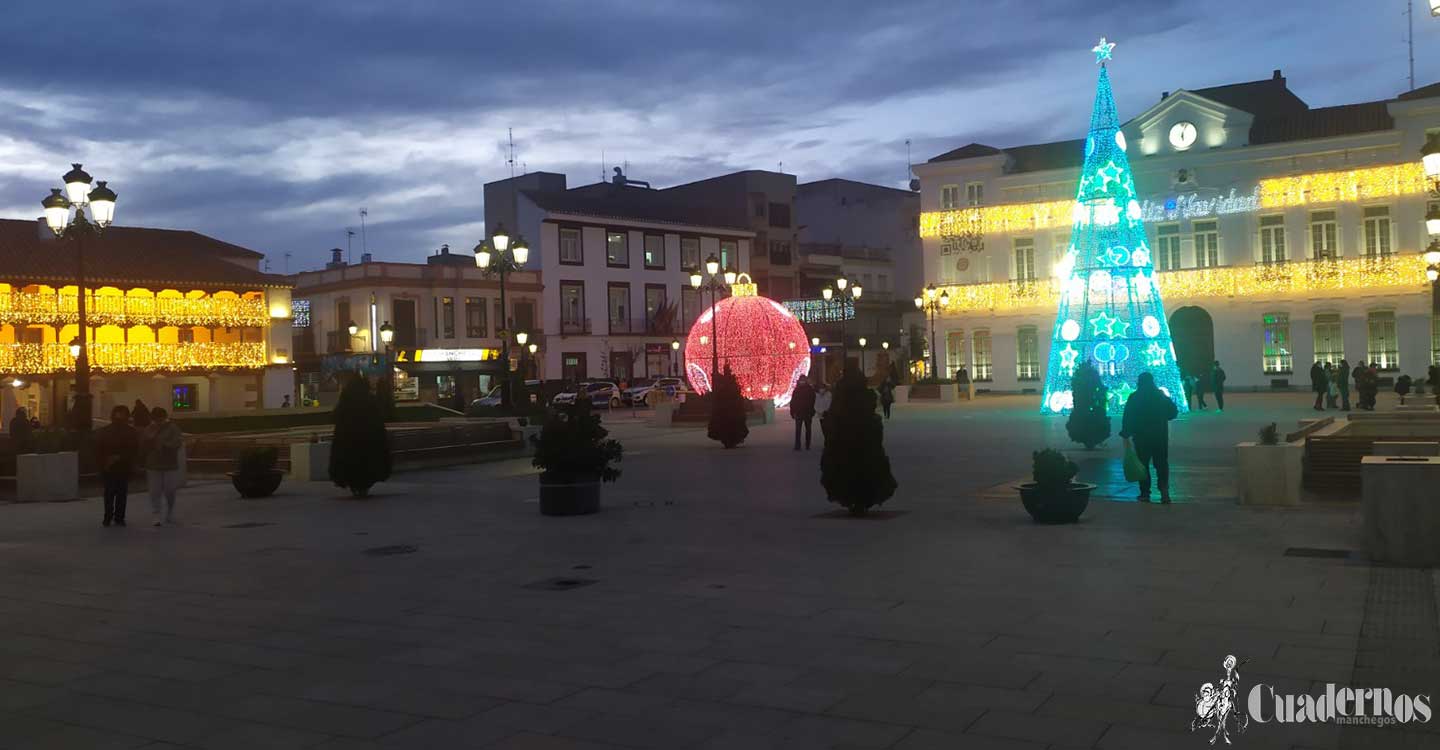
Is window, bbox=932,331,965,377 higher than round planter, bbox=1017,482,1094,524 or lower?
higher

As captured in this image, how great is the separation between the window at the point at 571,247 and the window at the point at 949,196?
18.0m

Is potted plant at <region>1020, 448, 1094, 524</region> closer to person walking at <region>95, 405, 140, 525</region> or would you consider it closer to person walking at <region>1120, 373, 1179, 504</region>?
person walking at <region>1120, 373, 1179, 504</region>

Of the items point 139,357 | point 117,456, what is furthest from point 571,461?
point 139,357

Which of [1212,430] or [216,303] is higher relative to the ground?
[216,303]

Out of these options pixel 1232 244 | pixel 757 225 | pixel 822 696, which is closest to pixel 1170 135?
pixel 1232 244

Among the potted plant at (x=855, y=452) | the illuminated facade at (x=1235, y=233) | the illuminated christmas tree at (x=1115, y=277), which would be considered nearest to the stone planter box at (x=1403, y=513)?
the potted plant at (x=855, y=452)

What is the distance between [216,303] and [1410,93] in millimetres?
46038

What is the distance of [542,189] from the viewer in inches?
2441

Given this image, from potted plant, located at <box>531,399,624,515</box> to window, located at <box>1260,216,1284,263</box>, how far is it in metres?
39.3

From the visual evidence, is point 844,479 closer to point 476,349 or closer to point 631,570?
point 631,570

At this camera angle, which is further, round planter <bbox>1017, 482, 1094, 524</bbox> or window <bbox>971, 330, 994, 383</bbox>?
window <bbox>971, 330, 994, 383</bbox>

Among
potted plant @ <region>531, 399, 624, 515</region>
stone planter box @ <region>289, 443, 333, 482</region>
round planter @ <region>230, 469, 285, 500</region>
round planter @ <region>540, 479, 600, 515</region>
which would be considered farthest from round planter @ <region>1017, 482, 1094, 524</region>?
stone planter box @ <region>289, 443, 333, 482</region>

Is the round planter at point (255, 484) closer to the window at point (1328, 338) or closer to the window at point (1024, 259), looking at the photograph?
the window at point (1024, 259)

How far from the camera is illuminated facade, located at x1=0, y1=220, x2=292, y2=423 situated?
140ft
